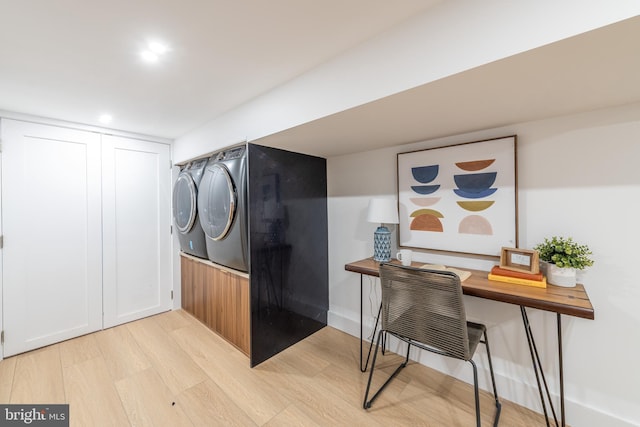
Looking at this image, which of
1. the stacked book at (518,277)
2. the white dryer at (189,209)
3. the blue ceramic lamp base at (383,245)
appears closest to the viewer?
the stacked book at (518,277)

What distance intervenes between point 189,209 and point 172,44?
1837 mm

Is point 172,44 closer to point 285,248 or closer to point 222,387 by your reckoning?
Answer: point 285,248

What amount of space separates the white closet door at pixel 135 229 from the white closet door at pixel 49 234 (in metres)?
0.10

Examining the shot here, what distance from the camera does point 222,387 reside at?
6.13 feet

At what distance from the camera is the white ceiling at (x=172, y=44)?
1101 millimetres

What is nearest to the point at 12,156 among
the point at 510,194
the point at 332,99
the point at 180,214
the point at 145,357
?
the point at 180,214

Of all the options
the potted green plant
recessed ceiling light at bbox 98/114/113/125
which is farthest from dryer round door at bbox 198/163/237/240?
the potted green plant

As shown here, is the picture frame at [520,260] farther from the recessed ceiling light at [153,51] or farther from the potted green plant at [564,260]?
the recessed ceiling light at [153,51]

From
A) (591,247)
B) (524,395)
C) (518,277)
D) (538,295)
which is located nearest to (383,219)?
(518,277)

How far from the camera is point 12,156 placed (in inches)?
87.7

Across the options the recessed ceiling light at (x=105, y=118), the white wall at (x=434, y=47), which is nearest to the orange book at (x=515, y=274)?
the white wall at (x=434, y=47)

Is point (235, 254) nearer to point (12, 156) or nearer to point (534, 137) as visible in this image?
point (12, 156)

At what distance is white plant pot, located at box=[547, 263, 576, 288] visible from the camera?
1402 mm

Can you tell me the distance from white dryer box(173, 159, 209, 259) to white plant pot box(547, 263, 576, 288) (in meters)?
2.81
